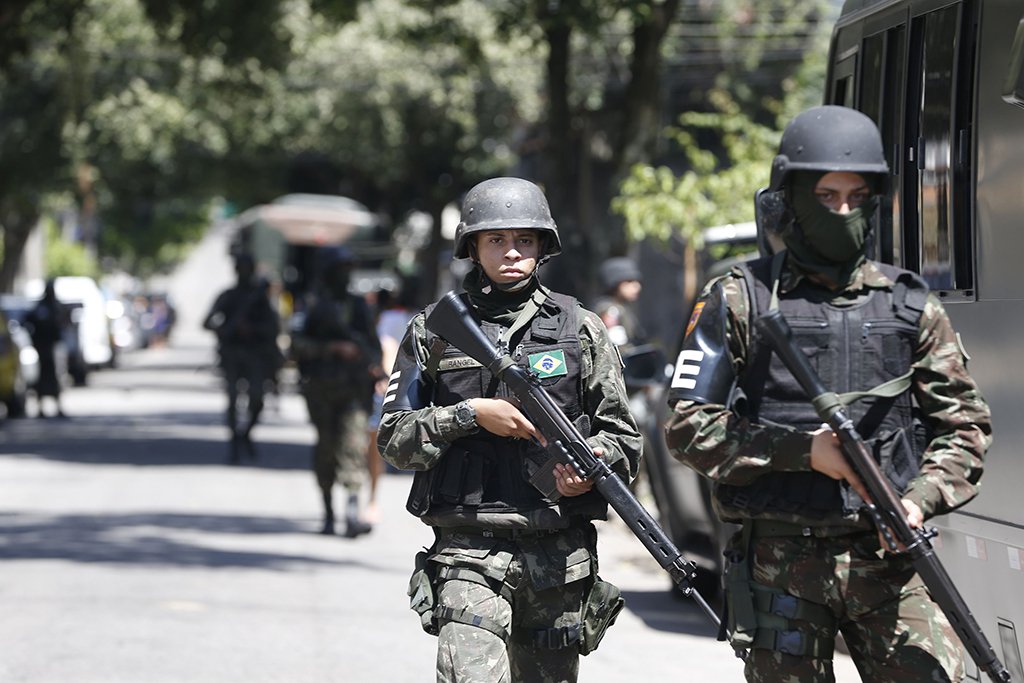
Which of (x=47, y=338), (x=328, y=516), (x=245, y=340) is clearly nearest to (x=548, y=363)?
(x=328, y=516)

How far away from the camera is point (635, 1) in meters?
15.1

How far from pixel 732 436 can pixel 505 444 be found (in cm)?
88

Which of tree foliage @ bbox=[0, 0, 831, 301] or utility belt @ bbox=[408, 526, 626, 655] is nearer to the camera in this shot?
utility belt @ bbox=[408, 526, 626, 655]

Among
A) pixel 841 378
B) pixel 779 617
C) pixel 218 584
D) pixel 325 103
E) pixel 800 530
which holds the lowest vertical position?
pixel 218 584

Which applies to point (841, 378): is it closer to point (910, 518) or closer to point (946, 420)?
point (946, 420)

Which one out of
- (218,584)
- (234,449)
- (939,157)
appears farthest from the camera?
(234,449)

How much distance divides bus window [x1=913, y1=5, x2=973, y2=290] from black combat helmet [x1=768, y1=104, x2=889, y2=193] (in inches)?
55.9

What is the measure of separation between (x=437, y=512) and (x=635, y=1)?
427 inches

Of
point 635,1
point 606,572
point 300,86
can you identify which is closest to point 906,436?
point 606,572

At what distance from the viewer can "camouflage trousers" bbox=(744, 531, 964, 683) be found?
410 centimetres

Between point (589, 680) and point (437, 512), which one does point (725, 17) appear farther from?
point (437, 512)

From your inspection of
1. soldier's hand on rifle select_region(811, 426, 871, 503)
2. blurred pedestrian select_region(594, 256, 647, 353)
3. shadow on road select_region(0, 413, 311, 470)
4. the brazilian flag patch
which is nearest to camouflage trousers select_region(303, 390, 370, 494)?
blurred pedestrian select_region(594, 256, 647, 353)

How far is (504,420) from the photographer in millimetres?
4668

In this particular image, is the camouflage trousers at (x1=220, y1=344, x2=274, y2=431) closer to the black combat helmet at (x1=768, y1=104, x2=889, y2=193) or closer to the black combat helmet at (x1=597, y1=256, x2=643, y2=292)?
the black combat helmet at (x1=597, y1=256, x2=643, y2=292)
